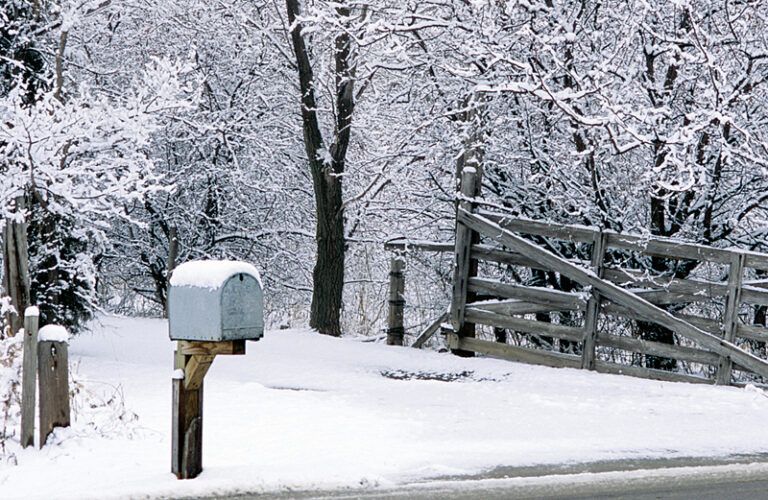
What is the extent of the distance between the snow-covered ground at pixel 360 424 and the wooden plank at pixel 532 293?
0.92 metres

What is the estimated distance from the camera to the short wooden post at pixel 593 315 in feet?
37.1

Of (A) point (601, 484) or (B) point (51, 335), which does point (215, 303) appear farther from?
(A) point (601, 484)

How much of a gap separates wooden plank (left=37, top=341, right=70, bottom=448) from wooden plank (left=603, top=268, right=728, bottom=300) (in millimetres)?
6643

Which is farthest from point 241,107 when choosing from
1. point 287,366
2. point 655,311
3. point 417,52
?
point 655,311

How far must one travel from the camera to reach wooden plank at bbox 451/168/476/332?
12.6 m

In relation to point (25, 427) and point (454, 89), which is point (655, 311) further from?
point (25, 427)

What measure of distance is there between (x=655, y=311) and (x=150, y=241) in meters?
11.0

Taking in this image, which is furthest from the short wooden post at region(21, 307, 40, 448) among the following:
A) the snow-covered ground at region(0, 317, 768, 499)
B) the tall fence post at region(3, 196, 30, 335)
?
the tall fence post at region(3, 196, 30, 335)

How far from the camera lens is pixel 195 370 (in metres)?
5.70

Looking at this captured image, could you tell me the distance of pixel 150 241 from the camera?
62.2 feet

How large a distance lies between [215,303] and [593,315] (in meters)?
6.86

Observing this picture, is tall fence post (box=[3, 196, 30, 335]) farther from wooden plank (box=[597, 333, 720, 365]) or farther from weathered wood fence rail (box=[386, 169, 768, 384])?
wooden plank (box=[597, 333, 720, 365])

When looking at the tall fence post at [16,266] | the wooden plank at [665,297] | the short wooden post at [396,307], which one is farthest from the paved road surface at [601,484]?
the short wooden post at [396,307]

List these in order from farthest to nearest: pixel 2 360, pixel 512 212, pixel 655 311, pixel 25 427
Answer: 1. pixel 512 212
2. pixel 655 311
3. pixel 2 360
4. pixel 25 427
